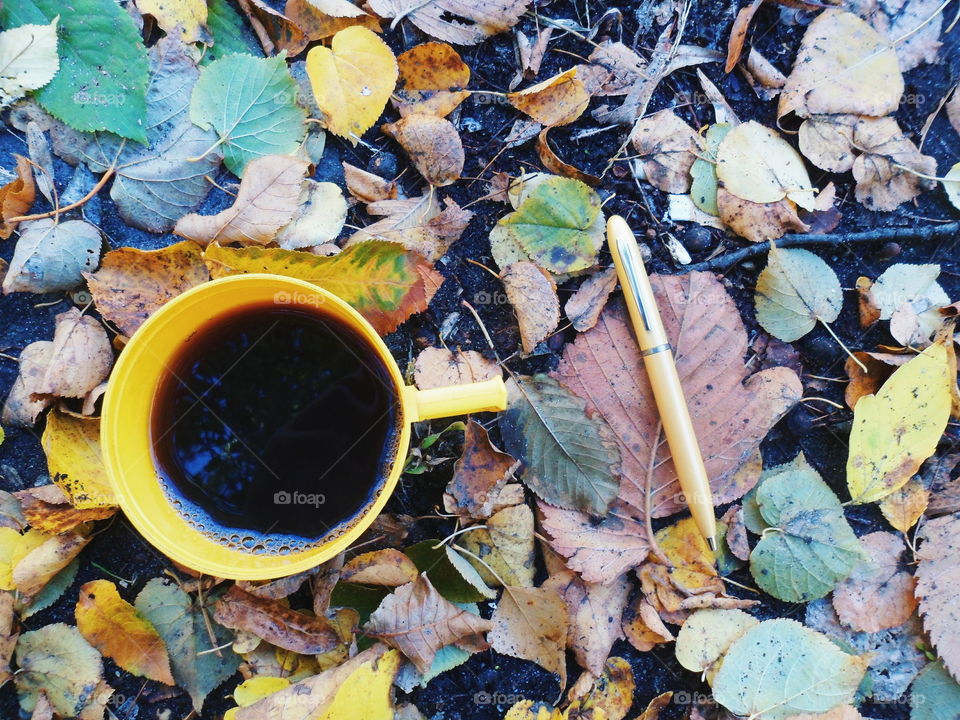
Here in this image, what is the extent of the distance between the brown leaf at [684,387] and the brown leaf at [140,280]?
56 centimetres

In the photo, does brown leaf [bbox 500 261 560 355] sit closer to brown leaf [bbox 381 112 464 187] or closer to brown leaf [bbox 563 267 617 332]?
brown leaf [bbox 563 267 617 332]

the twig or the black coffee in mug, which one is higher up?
the twig

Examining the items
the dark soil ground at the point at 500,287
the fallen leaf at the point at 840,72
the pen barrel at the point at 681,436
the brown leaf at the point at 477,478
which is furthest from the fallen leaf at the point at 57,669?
the fallen leaf at the point at 840,72

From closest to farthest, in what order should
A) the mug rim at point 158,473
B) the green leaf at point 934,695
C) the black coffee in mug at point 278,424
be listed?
1. the mug rim at point 158,473
2. the black coffee in mug at point 278,424
3. the green leaf at point 934,695

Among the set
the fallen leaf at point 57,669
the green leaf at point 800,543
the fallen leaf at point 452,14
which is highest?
the fallen leaf at point 452,14

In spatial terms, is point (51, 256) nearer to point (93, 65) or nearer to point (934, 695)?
point (93, 65)

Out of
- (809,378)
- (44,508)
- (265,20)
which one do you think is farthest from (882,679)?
(265,20)

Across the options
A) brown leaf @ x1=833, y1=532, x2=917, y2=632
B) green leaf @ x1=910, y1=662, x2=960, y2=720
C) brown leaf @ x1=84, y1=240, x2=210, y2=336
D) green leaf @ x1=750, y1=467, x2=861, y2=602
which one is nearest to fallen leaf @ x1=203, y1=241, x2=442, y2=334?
brown leaf @ x1=84, y1=240, x2=210, y2=336

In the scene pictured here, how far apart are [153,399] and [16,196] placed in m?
0.38

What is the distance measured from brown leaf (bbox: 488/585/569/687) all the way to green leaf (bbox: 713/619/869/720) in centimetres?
24

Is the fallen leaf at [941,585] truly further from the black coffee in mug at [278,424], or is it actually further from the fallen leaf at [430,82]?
the fallen leaf at [430,82]

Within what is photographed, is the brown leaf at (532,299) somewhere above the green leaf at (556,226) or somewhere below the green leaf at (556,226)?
below

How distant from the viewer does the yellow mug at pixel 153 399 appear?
821 mm

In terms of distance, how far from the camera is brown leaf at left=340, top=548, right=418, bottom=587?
1.02 meters
